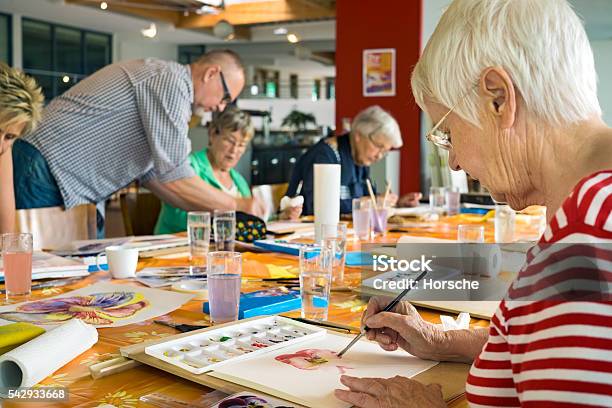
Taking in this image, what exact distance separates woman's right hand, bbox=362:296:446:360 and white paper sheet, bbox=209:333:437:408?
0.02m

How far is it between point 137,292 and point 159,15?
9.14m

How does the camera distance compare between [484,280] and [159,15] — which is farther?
[159,15]

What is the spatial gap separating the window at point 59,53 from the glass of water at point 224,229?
10.3 metres

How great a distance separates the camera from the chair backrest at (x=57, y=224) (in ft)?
8.18

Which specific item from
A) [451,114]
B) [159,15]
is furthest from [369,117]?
[159,15]

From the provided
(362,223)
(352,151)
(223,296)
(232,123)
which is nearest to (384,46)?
(352,151)

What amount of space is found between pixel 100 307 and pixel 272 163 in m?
10.5

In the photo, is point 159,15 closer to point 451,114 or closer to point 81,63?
point 81,63

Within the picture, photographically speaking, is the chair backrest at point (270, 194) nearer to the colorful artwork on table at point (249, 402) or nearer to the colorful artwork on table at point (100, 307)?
the colorful artwork on table at point (100, 307)

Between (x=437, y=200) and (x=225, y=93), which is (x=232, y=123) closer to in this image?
(x=225, y=93)

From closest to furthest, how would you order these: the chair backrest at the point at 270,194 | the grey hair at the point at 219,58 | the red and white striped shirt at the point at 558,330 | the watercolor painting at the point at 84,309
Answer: the red and white striped shirt at the point at 558,330
the watercolor painting at the point at 84,309
the grey hair at the point at 219,58
the chair backrest at the point at 270,194

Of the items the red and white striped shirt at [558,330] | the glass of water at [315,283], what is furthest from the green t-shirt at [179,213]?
the red and white striped shirt at [558,330]

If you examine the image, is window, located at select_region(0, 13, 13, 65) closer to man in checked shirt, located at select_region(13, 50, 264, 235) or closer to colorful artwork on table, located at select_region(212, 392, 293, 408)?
man in checked shirt, located at select_region(13, 50, 264, 235)

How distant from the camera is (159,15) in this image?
397 inches
